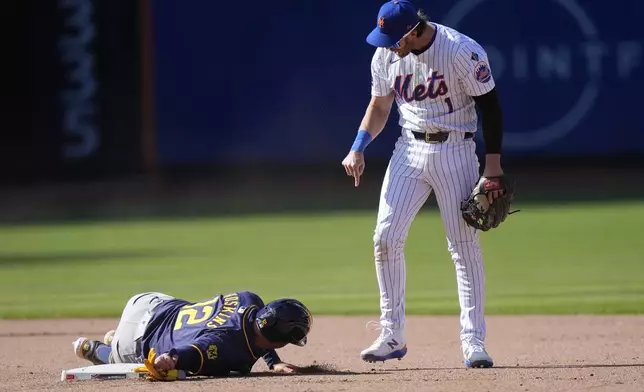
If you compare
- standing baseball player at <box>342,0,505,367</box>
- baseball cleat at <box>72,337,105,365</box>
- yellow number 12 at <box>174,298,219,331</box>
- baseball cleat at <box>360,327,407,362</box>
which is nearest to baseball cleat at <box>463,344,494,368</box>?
standing baseball player at <box>342,0,505,367</box>

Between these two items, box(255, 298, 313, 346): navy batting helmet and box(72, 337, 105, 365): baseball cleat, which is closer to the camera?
box(255, 298, 313, 346): navy batting helmet

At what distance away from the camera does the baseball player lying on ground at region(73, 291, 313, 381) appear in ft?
16.8

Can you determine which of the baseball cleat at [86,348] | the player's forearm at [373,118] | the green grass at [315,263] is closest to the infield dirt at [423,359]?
the baseball cleat at [86,348]

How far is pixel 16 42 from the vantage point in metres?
18.2

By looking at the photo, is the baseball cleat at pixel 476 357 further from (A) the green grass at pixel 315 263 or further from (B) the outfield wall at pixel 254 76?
(B) the outfield wall at pixel 254 76

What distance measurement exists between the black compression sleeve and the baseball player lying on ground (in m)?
1.19

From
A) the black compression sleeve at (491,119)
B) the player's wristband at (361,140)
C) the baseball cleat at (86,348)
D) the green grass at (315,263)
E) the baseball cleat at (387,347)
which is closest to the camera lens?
the black compression sleeve at (491,119)

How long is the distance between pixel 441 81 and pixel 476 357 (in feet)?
4.31

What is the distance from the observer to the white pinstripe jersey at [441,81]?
17.8ft

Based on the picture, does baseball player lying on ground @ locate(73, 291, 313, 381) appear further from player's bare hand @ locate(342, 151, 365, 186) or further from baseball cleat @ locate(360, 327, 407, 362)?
player's bare hand @ locate(342, 151, 365, 186)

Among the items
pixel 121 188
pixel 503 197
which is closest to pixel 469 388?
pixel 503 197

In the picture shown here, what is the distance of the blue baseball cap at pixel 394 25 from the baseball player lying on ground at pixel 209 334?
1.28m

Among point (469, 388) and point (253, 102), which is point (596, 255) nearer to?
point (469, 388)

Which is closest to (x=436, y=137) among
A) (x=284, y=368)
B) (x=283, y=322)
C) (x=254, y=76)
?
(x=283, y=322)
